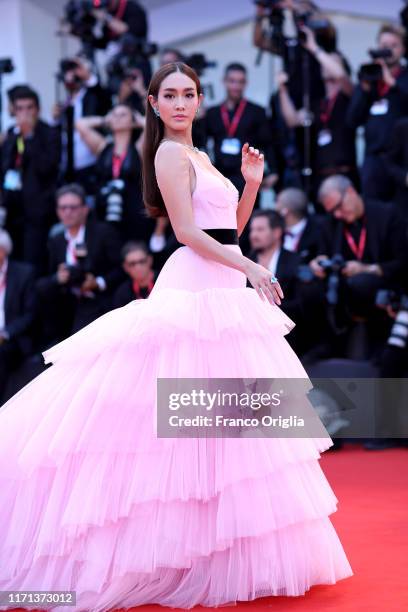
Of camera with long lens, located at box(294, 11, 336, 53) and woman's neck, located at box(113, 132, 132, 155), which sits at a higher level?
camera with long lens, located at box(294, 11, 336, 53)

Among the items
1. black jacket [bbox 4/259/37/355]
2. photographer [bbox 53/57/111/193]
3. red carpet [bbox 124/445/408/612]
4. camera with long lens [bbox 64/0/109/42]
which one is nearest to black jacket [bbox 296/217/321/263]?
red carpet [bbox 124/445/408/612]

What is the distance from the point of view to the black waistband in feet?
10.5

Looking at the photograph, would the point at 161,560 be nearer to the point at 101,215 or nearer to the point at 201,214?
the point at 201,214

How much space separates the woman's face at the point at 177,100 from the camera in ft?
10.5

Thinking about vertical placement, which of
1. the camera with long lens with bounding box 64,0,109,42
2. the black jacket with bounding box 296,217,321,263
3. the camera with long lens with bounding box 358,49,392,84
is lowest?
the black jacket with bounding box 296,217,321,263

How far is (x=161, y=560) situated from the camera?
291 cm

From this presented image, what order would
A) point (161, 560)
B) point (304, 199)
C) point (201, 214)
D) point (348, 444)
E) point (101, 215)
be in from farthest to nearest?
point (101, 215)
point (304, 199)
point (348, 444)
point (201, 214)
point (161, 560)

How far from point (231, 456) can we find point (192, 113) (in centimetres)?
107

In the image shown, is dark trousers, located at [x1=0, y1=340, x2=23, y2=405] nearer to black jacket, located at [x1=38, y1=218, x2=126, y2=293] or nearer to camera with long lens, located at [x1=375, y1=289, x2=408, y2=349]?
black jacket, located at [x1=38, y1=218, x2=126, y2=293]

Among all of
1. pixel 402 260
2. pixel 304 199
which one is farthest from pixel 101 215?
pixel 402 260

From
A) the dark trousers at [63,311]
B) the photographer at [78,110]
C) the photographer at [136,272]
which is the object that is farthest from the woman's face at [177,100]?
the photographer at [78,110]

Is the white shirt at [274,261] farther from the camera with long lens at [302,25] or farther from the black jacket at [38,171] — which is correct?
the black jacket at [38,171]

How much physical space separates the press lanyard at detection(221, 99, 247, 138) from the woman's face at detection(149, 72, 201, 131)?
4283mm

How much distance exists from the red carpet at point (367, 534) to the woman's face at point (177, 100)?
1.43 m
